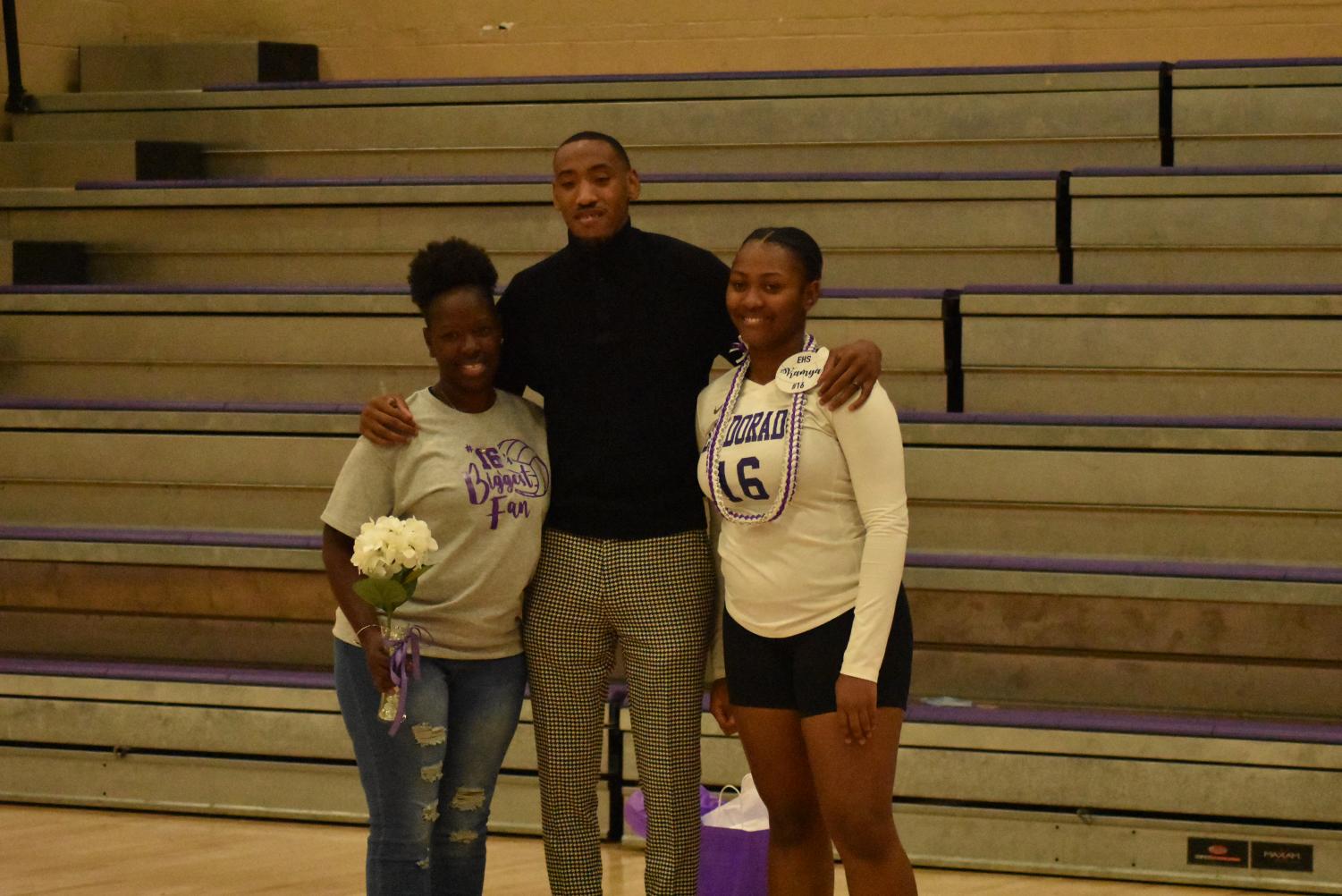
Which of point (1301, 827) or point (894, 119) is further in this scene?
point (894, 119)

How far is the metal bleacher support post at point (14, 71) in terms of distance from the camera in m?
5.43

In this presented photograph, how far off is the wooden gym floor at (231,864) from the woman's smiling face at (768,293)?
1.42 meters

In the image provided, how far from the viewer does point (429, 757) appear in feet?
8.14

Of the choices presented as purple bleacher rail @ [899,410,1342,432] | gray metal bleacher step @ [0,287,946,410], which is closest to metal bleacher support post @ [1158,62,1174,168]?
purple bleacher rail @ [899,410,1342,432]

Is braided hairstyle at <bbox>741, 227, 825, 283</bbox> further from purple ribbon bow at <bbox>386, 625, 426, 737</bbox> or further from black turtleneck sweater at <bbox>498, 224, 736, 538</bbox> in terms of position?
purple ribbon bow at <bbox>386, 625, 426, 737</bbox>

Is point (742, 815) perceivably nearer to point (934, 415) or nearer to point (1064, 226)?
point (934, 415)

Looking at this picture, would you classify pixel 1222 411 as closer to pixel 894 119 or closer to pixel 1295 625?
pixel 1295 625

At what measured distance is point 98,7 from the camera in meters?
5.88

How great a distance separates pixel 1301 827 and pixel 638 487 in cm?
173

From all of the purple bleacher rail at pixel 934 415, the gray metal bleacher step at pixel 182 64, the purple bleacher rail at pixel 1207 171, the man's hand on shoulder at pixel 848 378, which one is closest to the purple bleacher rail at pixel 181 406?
the purple bleacher rail at pixel 934 415

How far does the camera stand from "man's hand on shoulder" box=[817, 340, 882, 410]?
91.7 inches

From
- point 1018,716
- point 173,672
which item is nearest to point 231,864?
point 173,672

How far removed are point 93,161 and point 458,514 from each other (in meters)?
3.46

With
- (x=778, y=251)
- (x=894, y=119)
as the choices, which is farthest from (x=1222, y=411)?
(x=778, y=251)
